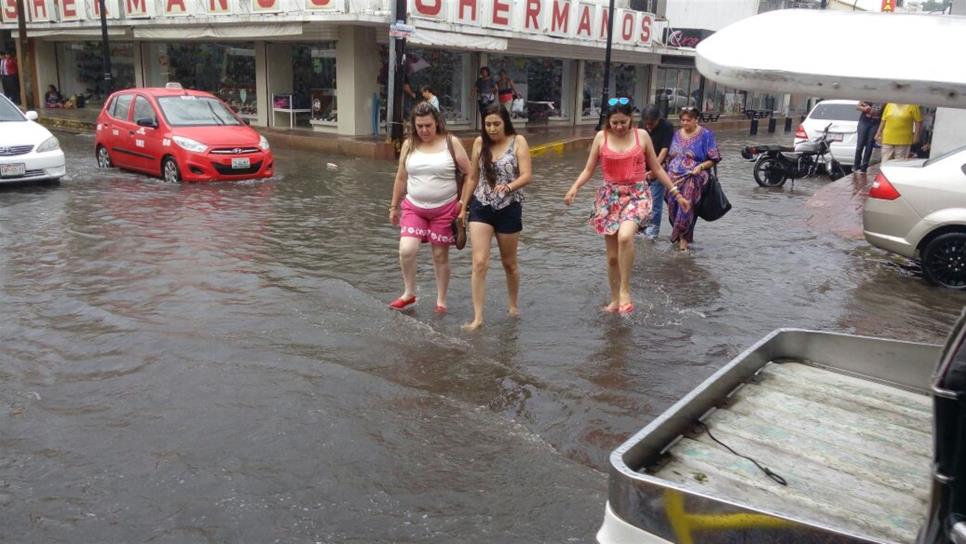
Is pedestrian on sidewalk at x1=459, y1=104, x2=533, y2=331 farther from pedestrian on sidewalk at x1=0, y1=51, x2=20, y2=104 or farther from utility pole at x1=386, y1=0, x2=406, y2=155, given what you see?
pedestrian on sidewalk at x1=0, y1=51, x2=20, y2=104

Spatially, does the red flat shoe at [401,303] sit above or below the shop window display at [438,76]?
below

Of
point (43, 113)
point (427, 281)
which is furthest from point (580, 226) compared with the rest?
point (43, 113)

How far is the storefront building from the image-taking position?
778 inches

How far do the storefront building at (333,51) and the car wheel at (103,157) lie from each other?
5.71 metres

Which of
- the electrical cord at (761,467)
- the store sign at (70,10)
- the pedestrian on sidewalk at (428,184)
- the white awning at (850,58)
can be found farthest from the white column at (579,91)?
the white awning at (850,58)

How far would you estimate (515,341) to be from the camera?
6211mm

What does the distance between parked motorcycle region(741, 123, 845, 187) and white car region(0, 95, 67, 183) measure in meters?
12.2

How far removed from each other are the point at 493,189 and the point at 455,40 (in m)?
14.4

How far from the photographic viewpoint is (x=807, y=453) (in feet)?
9.48

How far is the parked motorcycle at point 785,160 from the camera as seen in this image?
50.6 ft

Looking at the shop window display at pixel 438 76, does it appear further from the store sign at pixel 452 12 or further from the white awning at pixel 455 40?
the store sign at pixel 452 12

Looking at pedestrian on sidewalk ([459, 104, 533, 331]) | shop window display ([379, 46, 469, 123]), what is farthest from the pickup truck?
shop window display ([379, 46, 469, 123])

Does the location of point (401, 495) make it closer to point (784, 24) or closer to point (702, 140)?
point (784, 24)

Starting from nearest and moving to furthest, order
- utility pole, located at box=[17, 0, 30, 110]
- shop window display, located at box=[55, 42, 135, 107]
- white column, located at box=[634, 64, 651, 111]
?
utility pole, located at box=[17, 0, 30, 110]
shop window display, located at box=[55, 42, 135, 107]
white column, located at box=[634, 64, 651, 111]
